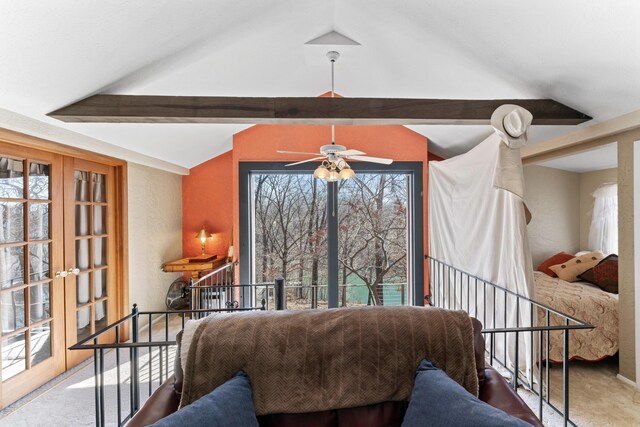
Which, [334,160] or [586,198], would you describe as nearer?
[334,160]

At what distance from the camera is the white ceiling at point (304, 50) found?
67.5 inches

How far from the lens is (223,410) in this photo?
104cm

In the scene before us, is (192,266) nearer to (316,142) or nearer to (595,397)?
(316,142)

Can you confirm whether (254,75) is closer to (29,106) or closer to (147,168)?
(29,106)

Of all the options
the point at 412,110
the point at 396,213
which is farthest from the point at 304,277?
the point at 412,110

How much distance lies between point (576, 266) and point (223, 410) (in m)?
4.23

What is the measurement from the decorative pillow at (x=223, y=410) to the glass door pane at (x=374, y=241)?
339 centimetres

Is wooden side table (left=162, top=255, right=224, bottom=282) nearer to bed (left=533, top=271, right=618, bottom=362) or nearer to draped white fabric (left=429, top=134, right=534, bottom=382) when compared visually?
draped white fabric (left=429, top=134, right=534, bottom=382)

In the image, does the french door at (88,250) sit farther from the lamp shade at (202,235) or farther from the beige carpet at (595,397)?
the beige carpet at (595,397)

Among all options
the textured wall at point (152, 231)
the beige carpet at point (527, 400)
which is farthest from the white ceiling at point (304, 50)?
the beige carpet at point (527, 400)

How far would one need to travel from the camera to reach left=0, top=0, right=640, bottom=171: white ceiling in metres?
1.71

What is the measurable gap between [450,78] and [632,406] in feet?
9.24

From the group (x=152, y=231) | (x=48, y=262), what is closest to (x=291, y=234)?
(x=152, y=231)

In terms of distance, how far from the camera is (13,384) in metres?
2.36
